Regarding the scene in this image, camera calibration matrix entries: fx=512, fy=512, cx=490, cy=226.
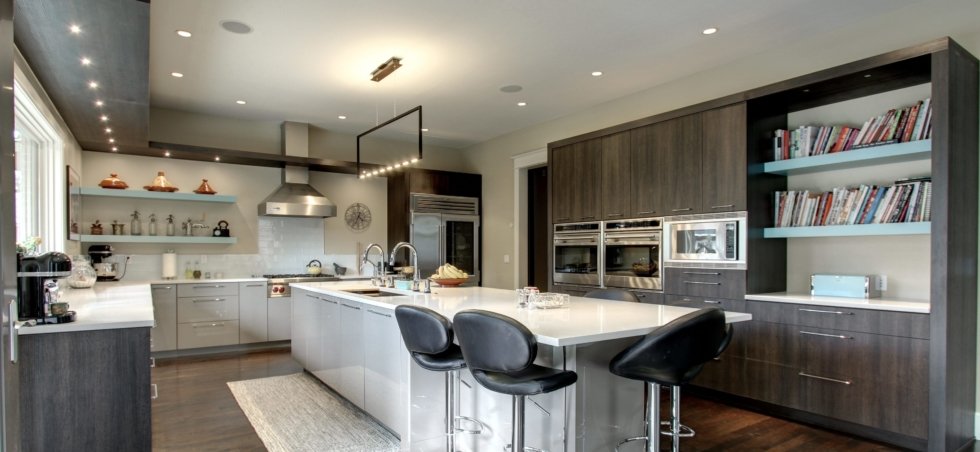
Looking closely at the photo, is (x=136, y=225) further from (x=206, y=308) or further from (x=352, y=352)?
(x=352, y=352)

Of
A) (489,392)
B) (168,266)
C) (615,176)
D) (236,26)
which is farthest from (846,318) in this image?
(168,266)

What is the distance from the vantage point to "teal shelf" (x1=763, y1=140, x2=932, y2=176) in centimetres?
312

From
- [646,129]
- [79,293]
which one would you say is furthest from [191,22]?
[646,129]

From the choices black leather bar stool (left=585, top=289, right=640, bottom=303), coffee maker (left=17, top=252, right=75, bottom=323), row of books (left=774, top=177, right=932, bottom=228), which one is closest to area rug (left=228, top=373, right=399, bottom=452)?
coffee maker (left=17, top=252, right=75, bottom=323)

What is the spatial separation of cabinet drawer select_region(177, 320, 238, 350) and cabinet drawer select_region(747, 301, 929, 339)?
5.25 m

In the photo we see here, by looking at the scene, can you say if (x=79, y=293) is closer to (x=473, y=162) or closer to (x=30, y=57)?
(x=30, y=57)

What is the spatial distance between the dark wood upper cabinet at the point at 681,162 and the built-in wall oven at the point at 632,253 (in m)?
0.24

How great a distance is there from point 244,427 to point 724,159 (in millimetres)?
3915

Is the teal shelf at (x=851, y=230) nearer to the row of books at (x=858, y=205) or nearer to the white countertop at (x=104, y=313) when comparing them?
the row of books at (x=858, y=205)

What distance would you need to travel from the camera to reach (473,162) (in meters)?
7.96

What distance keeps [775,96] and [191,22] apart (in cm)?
417

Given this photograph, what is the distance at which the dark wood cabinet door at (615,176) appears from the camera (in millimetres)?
4762

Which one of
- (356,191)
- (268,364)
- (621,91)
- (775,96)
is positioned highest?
(621,91)

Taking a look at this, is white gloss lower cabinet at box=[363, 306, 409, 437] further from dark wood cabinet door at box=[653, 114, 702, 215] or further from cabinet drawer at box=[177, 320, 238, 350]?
cabinet drawer at box=[177, 320, 238, 350]
